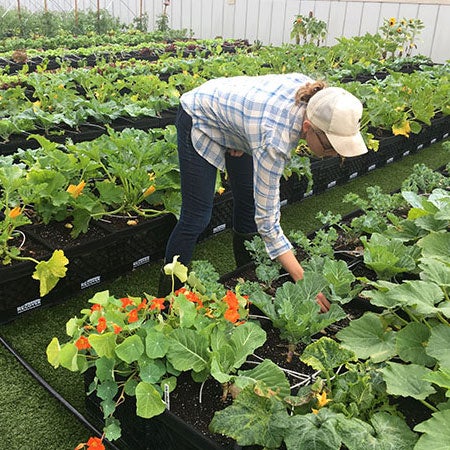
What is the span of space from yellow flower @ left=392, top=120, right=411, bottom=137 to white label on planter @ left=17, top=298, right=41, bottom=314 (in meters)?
3.95

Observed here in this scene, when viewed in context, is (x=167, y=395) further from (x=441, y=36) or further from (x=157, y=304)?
(x=441, y=36)

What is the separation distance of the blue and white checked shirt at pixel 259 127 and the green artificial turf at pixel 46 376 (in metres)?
1.03

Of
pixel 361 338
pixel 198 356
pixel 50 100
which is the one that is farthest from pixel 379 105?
pixel 198 356

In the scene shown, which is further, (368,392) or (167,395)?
(167,395)

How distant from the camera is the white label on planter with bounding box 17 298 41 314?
9.14 feet

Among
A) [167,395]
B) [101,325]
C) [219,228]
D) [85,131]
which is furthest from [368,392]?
[85,131]

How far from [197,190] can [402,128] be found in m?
3.61

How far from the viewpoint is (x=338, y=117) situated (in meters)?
1.89

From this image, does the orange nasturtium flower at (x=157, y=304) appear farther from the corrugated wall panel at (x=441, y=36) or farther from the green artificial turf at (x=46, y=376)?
the corrugated wall panel at (x=441, y=36)

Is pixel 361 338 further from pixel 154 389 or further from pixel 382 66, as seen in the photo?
pixel 382 66

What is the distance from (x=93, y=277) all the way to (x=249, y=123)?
1.38 meters

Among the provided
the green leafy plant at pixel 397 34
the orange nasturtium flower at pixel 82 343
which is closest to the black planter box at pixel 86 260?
the orange nasturtium flower at pixel 82 343

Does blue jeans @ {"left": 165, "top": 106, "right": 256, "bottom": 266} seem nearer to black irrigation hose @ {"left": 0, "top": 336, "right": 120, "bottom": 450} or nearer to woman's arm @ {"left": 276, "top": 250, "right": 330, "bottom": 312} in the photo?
woman's arm @ {"left": 276, "top": 250, "right": 330, "bottom": 312}

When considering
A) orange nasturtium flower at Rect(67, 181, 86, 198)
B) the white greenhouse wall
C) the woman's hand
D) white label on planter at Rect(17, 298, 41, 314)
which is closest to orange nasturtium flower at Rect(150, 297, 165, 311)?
the woman's hand
